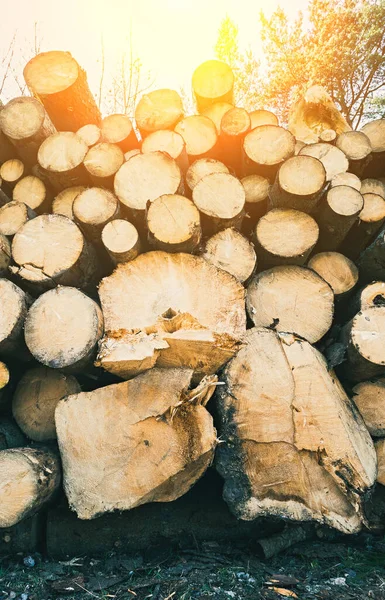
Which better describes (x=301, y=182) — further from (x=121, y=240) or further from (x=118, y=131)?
(x=118, y=131)

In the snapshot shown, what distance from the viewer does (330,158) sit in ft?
10.3

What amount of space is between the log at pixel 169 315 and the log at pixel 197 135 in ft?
4.32

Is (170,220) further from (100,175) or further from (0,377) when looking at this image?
(0,377)

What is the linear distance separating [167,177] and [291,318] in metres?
1.23

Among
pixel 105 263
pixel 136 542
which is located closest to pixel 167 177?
pixel 105 263

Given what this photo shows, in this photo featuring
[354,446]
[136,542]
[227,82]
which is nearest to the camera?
[354,446]

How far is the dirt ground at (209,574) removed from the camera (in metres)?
1.73

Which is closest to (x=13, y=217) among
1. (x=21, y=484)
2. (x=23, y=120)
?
(x=23, y=120)

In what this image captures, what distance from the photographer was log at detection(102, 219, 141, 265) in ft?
7.47

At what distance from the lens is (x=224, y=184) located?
2.51 meters

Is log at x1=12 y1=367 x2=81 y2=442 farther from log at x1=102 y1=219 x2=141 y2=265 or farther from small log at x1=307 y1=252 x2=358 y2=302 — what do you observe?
small log at x1=307 y1=252 x2=358 y2=302

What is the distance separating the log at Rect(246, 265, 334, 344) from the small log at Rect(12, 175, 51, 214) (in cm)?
173

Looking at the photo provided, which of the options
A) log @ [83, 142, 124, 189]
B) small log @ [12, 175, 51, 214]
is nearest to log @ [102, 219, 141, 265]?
log @ [83, 142, 124, 189]

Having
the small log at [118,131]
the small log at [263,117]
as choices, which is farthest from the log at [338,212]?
the small log at [118,131]
